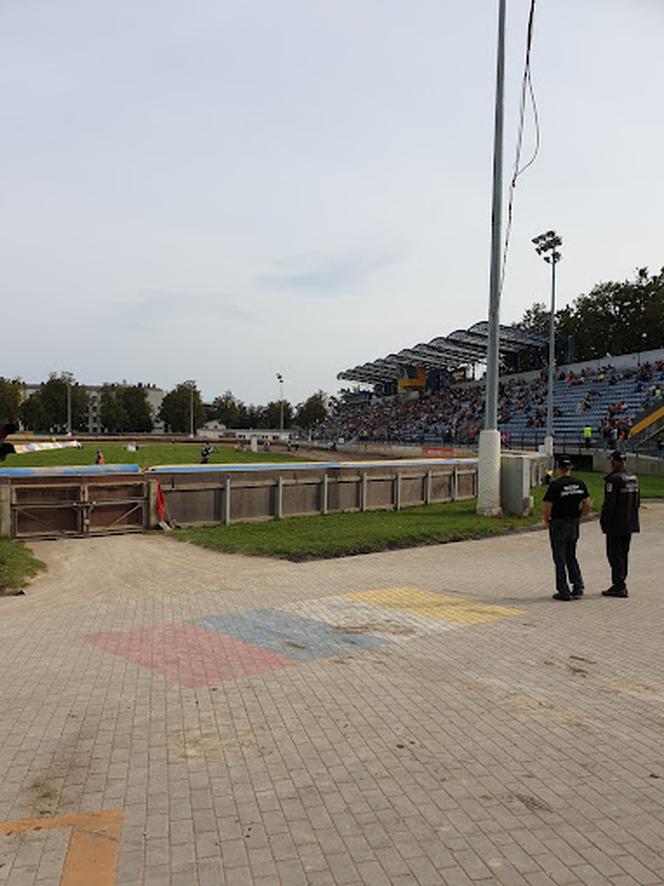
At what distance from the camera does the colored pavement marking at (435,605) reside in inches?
320

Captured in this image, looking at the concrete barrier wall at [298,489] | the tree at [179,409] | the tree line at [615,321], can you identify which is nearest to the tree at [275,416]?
the tree at [179,409]

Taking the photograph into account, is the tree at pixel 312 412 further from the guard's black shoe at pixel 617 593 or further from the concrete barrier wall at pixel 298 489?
the guard's black shoe at pixel 617 593

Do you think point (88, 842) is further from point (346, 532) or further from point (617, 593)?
point (346, 532)

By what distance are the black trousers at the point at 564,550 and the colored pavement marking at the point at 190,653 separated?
4.14 metres

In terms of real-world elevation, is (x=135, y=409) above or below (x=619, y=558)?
above

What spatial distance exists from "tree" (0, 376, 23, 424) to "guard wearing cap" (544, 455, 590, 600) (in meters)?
117

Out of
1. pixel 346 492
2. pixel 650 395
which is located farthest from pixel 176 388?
pixel 346 492

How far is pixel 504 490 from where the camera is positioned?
697 inches

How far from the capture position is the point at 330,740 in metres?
4.71

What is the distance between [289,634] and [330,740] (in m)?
2.61

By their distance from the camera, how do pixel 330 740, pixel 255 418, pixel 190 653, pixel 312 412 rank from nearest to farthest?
pixel 330 740, pixel 190 653, pixel 312 412, pixel 255 418

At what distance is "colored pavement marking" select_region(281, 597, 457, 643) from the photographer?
7445mm

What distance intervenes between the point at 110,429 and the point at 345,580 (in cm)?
12837

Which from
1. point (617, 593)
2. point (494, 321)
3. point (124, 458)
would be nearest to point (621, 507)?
point (617, 593)
